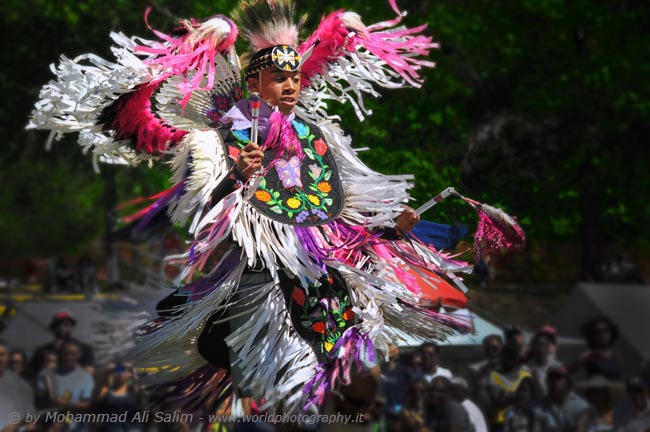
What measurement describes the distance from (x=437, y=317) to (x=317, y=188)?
79 centimetres

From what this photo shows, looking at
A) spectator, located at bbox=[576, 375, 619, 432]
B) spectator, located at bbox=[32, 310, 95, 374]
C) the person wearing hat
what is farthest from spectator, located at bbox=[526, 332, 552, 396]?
spectator, located at bbox=[32, 310, 95, 374]

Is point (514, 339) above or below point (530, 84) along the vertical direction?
below

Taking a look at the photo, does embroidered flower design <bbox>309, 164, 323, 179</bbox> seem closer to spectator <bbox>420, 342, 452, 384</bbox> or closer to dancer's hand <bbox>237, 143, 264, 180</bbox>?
dancer's hand <bbox>237, 143, 264, 180</bbox>

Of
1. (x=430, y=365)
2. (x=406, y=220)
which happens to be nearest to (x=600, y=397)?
(x=430, y=365)

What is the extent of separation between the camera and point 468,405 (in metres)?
5.65

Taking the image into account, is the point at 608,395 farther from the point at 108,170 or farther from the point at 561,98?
the point at 108,170

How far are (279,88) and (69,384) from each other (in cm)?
311

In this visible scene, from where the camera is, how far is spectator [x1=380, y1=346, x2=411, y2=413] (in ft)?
19.9

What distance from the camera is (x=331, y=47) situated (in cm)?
461

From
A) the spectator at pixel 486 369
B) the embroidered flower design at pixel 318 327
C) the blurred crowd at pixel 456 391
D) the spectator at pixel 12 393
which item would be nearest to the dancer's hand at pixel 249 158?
the embroidered flower design at pixel 318 327

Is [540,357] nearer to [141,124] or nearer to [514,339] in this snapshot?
[514,339]

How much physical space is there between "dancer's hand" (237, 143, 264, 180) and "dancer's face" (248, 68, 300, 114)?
384 mm

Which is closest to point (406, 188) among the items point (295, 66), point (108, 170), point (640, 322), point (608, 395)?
point (295, 66)

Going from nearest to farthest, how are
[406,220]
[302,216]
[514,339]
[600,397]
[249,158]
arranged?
→ 1. [249,158]
2. [302,216]
3. [406,220]
4. [514,339]
5. [600,397]
